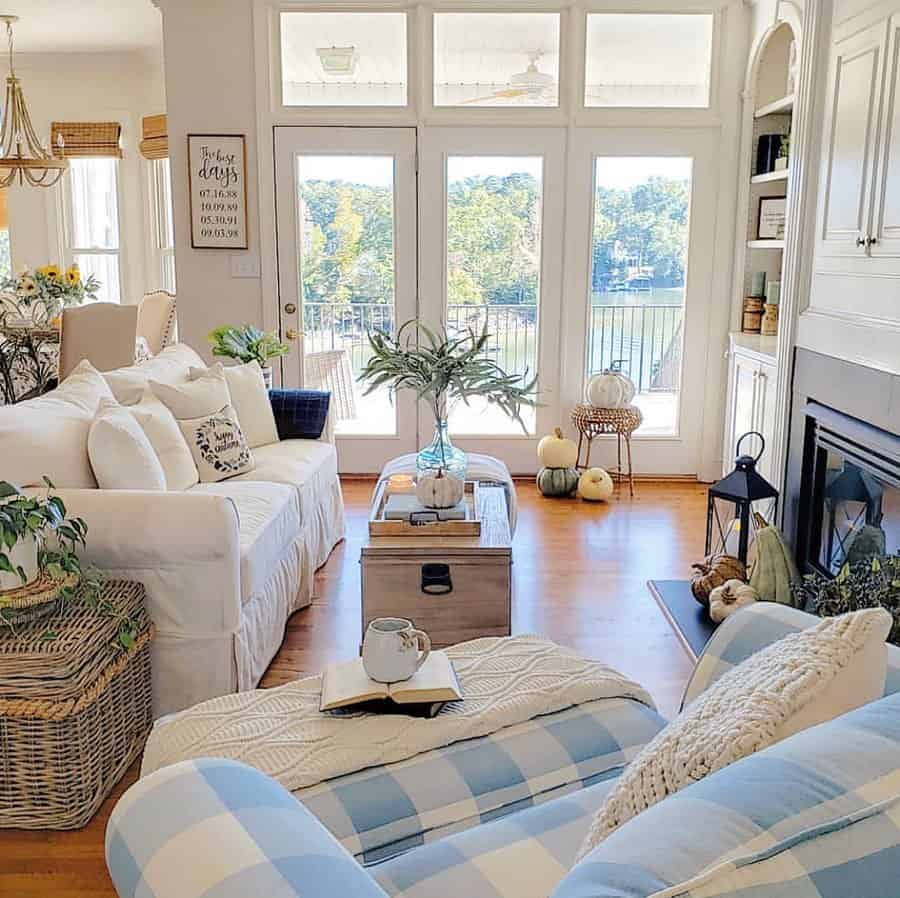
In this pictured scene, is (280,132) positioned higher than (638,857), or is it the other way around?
(280,132)

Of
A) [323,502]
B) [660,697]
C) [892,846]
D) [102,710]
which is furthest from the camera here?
[323,502]

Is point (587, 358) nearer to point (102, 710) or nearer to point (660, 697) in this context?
point (660, 697)

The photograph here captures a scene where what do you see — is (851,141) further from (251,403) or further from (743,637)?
(251,403)

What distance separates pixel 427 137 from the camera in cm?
537

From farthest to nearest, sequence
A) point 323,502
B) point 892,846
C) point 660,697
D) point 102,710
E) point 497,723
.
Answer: point 323,502 < point 660,697 < point 102,710 < point 497,723 < point 892,846

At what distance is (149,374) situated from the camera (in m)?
3.70

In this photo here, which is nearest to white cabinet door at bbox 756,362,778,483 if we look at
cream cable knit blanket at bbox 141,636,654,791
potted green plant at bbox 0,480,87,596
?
cream cable knit blanket at bbox 141,636,654,791

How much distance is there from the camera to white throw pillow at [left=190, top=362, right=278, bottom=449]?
4062 mm

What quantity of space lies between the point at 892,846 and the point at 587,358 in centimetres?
497

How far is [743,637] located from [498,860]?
652mm

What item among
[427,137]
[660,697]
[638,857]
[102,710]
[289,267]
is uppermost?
[427,137]

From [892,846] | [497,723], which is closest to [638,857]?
[892,846]

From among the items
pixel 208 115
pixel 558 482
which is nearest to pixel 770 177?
pixel 558 482

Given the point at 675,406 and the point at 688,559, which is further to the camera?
the point at 675,406
